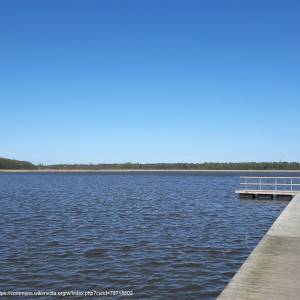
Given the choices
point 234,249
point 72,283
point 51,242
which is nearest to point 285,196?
point 234,249

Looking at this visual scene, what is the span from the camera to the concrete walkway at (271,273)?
7.98 m

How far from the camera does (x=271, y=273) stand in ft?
30.7

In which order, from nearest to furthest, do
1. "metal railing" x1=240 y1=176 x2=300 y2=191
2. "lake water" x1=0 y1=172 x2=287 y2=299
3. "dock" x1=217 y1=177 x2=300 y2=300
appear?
"dock" x1=217 y1=177 x2=300 y2=300 → "lake water" x1=0 y1=172 x2=287 y2=299 → "metal railing" x1=240 y1=176 x2=300 y2=191

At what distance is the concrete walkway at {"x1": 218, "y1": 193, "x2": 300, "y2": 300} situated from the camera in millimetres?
7977

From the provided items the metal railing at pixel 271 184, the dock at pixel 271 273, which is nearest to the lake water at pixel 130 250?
the dock at pixel 271 273

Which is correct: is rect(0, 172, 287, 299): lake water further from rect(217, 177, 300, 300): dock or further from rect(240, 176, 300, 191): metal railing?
rect(240, 176, 300, 191): metal railing

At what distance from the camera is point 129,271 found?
41.2 ft

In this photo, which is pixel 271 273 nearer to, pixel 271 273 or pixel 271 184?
pixel 271 273

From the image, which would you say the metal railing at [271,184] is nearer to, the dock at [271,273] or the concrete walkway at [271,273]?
the dock at [271,273]

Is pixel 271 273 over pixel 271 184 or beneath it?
beneath

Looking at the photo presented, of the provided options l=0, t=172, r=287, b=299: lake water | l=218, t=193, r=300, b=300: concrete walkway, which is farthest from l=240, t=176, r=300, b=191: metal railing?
l=218, t=193, r=300, b=300: concrete walkway

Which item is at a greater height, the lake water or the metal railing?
the metal railing

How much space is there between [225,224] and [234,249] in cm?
620

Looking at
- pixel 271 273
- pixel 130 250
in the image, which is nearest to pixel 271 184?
pixel 130 250
